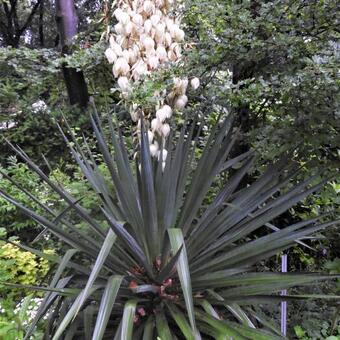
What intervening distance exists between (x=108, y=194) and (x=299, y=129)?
112cm

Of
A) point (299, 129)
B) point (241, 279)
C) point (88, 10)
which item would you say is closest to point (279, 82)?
point (299, 129)

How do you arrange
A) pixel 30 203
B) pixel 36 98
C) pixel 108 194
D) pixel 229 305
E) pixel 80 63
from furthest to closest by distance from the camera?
1. pixel 36 98
2. pixel 80 63
3. pixel 30 203
4. pixel 108 194
5. pixel 229 305

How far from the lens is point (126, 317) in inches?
58.8

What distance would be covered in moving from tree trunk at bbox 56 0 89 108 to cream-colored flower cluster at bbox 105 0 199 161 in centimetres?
353

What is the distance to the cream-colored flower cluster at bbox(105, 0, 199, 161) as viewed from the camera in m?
2.34

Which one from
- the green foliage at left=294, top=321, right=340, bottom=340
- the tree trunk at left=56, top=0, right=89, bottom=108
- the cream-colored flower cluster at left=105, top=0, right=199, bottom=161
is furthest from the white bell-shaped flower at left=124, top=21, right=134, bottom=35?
the tree trunk at left=56, top=0, right=89, bottom=108

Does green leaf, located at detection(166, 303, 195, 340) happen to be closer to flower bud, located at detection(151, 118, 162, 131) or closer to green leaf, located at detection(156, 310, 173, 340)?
green leaf, located at detection(156, 310, 173, 340)

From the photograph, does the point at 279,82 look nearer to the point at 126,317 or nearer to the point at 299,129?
the point at 299,129

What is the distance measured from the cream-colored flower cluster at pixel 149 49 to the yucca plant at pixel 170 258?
0.26 metres

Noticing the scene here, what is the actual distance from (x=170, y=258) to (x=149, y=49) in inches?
46.2

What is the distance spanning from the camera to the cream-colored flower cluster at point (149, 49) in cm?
234

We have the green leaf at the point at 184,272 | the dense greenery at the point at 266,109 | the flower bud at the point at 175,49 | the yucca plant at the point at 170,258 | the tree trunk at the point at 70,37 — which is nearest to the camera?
the green leaf at the point at 184,272

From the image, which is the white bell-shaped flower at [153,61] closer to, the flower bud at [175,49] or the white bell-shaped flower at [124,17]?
the flower bud at [175,49]

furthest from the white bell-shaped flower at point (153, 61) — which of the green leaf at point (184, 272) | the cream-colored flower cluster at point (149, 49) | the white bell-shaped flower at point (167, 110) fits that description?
the green leaf at point (184, 272)
